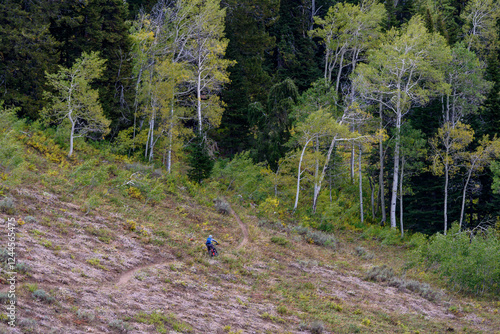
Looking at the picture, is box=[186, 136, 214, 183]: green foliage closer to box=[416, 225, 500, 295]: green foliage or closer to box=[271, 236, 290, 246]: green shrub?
box=[271, 236, 290, 246]: green shrub

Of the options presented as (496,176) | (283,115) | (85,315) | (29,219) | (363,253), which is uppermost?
(283,115)

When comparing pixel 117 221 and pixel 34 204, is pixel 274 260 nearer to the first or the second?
pixel 117 221

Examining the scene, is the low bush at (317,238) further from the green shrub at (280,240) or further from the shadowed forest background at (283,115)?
the green shrub at (280,240)

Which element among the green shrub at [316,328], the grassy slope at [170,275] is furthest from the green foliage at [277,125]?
the green shrub at [316,328]

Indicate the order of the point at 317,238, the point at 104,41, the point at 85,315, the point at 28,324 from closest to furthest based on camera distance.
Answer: the point at 28,324 < the point at 85,315 < the point at 317,238 < the point at 104,41

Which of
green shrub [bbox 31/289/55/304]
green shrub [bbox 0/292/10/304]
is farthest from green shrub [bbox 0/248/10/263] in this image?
green shrub [bbox 0/292/10/304]

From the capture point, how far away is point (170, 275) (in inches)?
595

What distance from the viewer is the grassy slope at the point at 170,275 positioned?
10859 millimetres

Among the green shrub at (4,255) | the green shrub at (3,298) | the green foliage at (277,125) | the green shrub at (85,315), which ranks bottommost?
the green shrub at (85,315)

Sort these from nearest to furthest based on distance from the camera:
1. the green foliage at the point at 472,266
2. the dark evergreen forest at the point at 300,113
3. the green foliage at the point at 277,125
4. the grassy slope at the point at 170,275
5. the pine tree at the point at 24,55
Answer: the grassy slope at the point at 170,275
the green foliage at the point at 472,266
the pine tree at the point at 24,55
the dark evergreen forest at the point at 300,113
the green foliage at the point at 277,125

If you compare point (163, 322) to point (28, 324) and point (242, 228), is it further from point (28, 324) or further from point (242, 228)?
point (242, 228)

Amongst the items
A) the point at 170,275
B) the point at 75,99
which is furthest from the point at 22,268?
the point at 75,99

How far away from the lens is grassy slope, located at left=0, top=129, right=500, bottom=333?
10.9m

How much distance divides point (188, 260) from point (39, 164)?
1154cm
